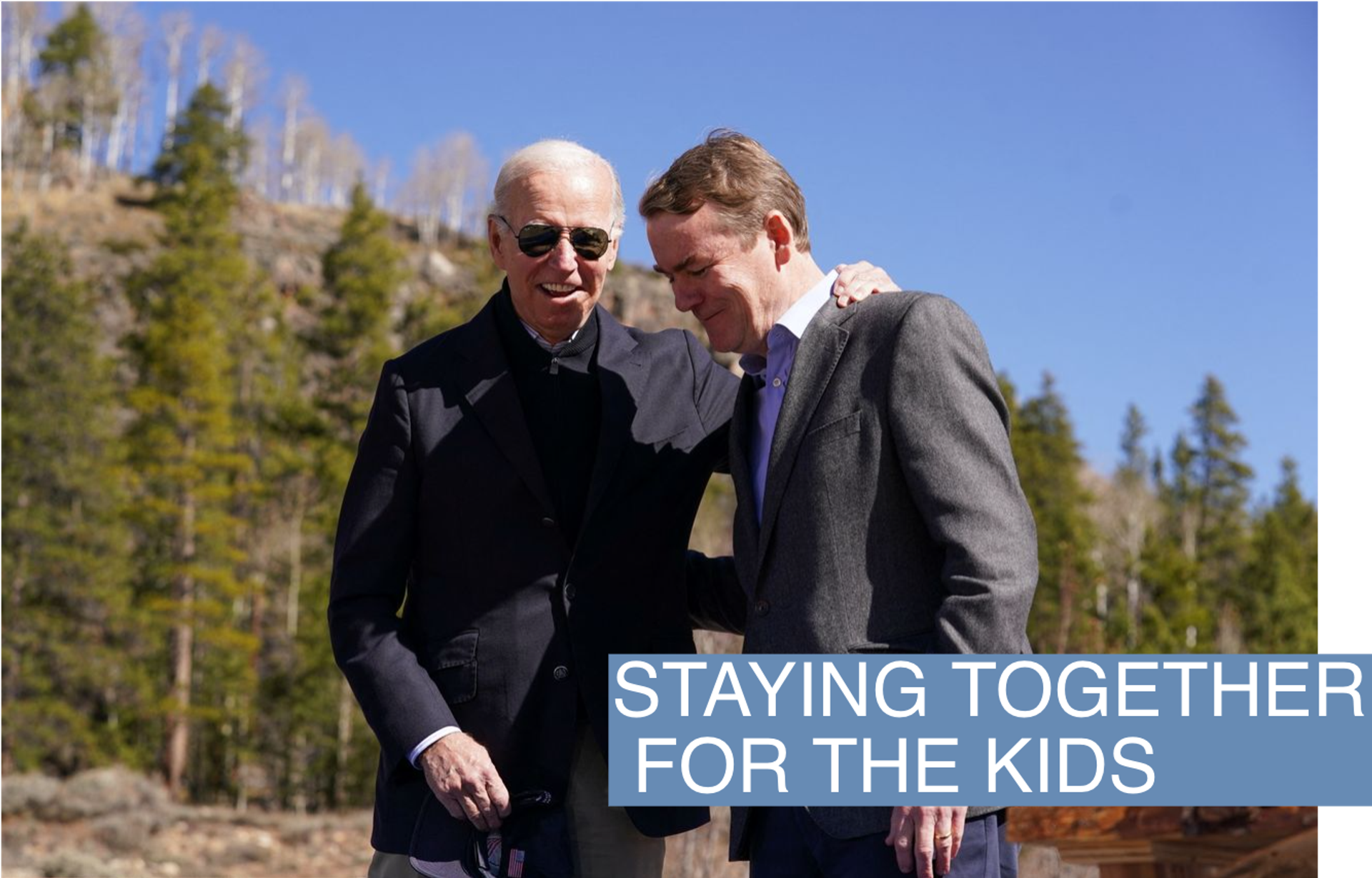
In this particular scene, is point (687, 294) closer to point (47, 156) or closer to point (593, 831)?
point (593, 831)

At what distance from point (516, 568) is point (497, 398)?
0.36 meters

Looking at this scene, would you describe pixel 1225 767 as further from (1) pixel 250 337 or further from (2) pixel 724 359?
(2) pixel 724 359

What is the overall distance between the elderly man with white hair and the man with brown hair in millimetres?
224

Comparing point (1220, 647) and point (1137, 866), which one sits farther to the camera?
point (1220, 647)

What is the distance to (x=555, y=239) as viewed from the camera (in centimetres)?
300

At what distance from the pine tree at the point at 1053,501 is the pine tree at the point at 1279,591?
505cm

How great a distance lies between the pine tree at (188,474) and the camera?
29062 mm

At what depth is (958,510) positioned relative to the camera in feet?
7.91

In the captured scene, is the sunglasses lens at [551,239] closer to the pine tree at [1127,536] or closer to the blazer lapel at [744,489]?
the blazer lapel at [744,489]

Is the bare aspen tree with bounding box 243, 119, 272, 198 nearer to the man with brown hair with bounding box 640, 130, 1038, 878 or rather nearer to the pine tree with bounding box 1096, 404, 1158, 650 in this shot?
the pine tree with bounding box 1096, 404, 1158, 650

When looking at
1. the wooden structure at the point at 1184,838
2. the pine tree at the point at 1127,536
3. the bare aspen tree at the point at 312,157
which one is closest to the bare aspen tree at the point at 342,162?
the bare aspen tree at the point at 312,157

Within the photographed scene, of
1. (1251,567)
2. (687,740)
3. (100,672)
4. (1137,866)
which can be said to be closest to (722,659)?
(687,740)

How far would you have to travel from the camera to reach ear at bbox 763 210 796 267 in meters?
2.80

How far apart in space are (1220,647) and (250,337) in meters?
26.6
